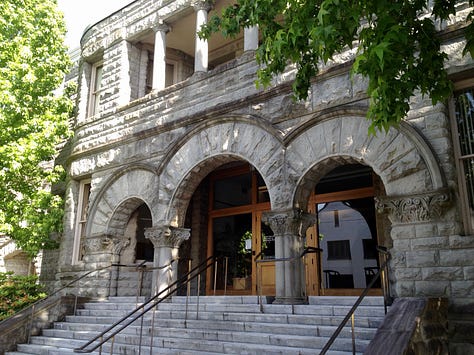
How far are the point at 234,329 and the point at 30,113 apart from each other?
8.87m

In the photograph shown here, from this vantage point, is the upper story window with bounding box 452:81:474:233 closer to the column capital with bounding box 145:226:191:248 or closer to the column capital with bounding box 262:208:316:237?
the column capital with bounding box 262:208:316:237

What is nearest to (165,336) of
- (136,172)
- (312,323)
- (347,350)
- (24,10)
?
(312,323)

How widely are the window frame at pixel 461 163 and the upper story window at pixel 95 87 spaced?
9.90 metres

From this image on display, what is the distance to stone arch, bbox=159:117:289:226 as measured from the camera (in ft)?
28.8

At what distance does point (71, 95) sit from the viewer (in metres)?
15.8

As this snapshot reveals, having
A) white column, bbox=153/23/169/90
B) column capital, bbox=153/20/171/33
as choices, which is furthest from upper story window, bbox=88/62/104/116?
column capital, bbox=153/20/171/33

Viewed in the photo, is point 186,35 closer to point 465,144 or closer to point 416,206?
point 465,144

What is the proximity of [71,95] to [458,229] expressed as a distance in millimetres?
13331

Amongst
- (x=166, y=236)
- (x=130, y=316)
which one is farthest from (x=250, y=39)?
(x=130, y=316)

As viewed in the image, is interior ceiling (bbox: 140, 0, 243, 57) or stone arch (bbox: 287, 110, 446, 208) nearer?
stone arch (bbox: 287, 110, 446, 208)

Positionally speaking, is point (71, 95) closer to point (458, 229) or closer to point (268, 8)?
point (268, 8)

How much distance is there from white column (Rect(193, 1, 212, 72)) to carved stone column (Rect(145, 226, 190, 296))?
12.7 ft

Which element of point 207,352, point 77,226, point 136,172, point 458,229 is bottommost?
point 207,352

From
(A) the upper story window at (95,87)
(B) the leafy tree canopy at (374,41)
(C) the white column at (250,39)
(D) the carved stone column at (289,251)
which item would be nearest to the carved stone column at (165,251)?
(D) the carved stone column at (289,251)
